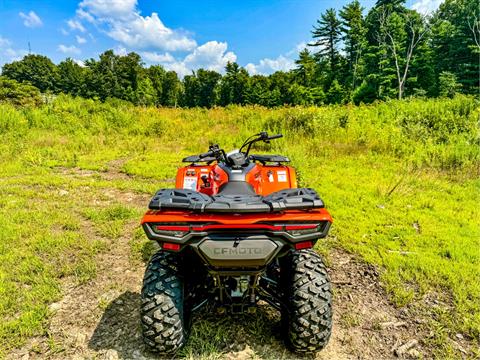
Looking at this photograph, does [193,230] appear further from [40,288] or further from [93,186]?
[93,186]

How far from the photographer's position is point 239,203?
156 centimetres

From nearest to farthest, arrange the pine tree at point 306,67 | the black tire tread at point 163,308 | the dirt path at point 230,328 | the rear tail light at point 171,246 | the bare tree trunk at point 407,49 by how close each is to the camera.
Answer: the rear tail light at point 171,246 → the black tire tread at point 163,308 → the dirt path at point 230,328 → the bare tree trunk at point 407,49 → the pine tree at point 306,67

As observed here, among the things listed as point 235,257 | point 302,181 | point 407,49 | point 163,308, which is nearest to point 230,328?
point 163,308

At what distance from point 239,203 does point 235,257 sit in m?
0.27

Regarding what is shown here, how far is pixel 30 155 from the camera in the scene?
7.80m

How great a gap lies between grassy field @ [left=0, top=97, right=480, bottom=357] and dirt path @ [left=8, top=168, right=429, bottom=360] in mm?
131

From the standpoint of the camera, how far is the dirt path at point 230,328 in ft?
6.87

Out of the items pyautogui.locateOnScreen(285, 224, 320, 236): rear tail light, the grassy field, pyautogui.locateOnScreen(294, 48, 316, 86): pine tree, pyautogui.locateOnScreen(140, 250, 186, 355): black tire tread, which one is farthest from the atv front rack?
pyautogui.locateOnScreen(294, 48, 316, 86): pine tree

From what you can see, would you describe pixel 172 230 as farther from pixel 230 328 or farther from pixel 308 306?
pixel 230 328

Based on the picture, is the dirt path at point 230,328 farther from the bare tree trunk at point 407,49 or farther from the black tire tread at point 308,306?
the bare tree trunk at point 407,49

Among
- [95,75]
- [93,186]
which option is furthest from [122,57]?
[93,186]

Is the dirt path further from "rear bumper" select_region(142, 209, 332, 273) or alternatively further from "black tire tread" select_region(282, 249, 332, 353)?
"rear bumper" select_region(142, 209, 332, 273)

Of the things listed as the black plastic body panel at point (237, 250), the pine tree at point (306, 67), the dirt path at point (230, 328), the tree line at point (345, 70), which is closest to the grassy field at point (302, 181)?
the dirt path at point (230, 328)

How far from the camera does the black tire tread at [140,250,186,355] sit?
178 cm
